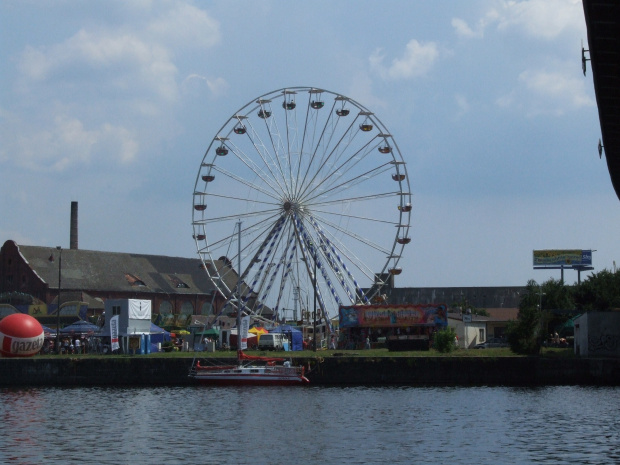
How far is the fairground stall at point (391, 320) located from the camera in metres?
83.1

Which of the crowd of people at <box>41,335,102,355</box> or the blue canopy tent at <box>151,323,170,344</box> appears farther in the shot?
the blue canopy tent at <box>151,323,170,344</box>

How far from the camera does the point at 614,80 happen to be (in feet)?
99.3

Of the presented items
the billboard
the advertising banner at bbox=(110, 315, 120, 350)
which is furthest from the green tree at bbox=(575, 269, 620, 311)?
the advertising banner at bbox=(110, 315, 120, 350)

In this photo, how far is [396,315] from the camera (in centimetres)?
8344

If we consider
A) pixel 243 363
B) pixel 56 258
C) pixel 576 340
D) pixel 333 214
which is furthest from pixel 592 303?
pixel 56 258

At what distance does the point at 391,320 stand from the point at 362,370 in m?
18.3

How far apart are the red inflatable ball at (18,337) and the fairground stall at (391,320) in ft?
81.2

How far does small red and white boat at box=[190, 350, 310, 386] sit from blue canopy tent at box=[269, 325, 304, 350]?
1626cm

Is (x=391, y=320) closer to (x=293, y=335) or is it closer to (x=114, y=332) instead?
(x=293, y=335)

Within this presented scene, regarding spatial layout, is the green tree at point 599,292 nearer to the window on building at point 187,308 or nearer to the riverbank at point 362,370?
the riverbank at point 362,370

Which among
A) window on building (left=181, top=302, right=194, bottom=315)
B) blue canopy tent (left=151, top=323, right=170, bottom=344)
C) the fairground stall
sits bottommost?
blue canopy tent (left=151, top=323, right=170, bottom=344)

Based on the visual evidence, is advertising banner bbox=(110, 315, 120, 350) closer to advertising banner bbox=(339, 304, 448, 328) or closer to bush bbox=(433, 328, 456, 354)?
advertising banner bbox=(339, 304, 448, 328)

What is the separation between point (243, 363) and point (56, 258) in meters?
72.4

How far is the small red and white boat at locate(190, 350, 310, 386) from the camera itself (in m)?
65.6
